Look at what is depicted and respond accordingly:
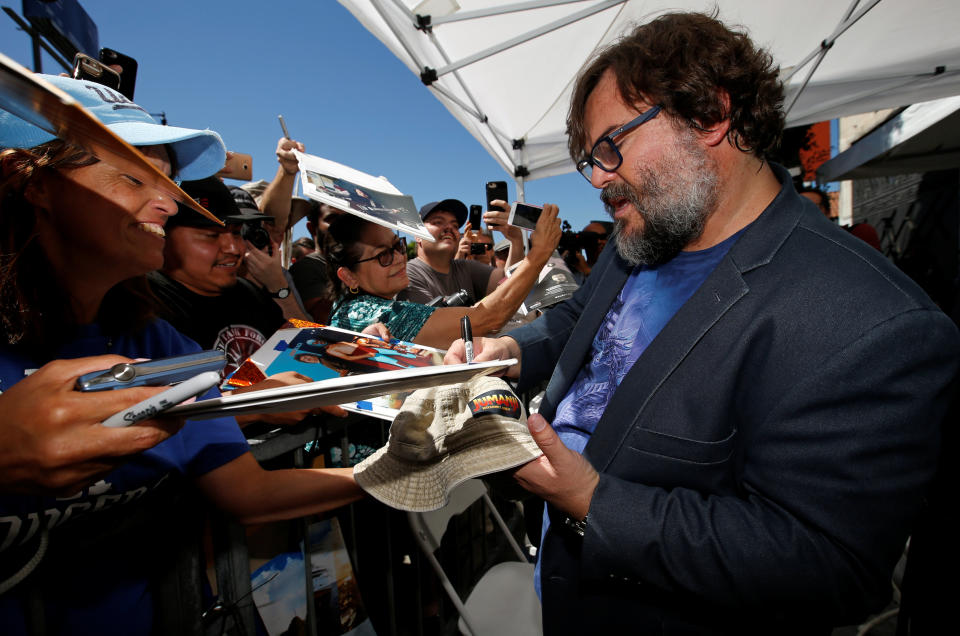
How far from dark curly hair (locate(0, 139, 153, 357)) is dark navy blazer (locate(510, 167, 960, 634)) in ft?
4.91

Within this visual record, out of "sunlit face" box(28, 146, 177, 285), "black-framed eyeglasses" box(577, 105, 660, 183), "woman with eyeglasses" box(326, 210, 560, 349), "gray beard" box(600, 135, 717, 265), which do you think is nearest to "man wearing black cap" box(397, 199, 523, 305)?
"woman with eyeglasses" box(326, 210, 560, 349)

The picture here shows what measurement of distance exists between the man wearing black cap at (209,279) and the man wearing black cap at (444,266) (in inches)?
50.5

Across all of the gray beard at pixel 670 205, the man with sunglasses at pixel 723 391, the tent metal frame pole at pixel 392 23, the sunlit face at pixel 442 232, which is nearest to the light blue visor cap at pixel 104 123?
the man with sunglasses at pixel 723 391

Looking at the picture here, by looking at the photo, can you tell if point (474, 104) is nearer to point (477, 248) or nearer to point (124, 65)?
point (477, 248)

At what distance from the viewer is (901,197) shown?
37.8 feet

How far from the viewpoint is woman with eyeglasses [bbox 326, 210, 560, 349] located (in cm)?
237

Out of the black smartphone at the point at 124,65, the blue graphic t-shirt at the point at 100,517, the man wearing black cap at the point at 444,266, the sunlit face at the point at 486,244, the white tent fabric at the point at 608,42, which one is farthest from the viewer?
the sunlit face at the point at 486,244

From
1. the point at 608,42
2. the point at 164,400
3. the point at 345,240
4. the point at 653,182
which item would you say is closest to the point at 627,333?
the point at 653,182

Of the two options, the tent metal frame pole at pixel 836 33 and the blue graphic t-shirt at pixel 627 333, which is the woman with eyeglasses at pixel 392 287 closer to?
the blue graphic t-shirt at pixel 627 333

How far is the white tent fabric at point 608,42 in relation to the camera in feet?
13.1

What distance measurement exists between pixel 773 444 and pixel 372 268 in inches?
87.5

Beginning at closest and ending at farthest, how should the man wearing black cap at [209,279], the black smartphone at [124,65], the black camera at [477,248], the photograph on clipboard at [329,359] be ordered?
the photograph on clipboard at [329,359] → the black smartphone at [124,65] → the man wearing black cap at [209,279] → the black camera at [477,248]

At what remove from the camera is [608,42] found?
3.41 meters

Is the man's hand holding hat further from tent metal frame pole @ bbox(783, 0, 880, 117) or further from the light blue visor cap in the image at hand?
tent metal frame pole @ bbox(783, 0, 880, 117)
